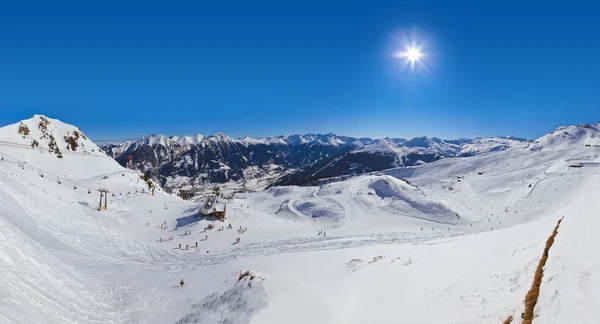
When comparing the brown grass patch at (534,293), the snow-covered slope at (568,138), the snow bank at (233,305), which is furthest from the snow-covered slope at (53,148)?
the snow-covered slope at (568,138)

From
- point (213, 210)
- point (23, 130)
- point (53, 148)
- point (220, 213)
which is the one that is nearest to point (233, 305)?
point (220, 213)

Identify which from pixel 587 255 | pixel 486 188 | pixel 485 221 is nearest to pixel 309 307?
pixel 587 255

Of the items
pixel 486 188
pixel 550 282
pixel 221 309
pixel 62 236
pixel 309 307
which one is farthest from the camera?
pixel 486 188

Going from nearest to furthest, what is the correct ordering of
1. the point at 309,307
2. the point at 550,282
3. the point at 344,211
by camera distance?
the point at 550,282
the point at 309,307
the point at 344,211

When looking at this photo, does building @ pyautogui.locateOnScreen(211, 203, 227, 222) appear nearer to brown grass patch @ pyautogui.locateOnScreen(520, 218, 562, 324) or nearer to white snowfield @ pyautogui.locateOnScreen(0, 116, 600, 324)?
white snowfield @ pyautogui.locateOnScreen(0, 116, 600, 324)

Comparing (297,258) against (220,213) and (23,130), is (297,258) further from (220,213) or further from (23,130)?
(23,130)

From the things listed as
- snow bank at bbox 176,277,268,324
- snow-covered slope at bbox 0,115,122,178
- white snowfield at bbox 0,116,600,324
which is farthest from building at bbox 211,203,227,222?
snow-covered slope at bbox 0,115,122,178

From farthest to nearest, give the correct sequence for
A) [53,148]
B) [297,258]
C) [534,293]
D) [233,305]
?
[53,148] → [297,258] → [233,305] → [534,293]

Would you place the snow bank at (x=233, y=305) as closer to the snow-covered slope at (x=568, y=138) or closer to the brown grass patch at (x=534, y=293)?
the brown grass patch at (x=534, y=293)

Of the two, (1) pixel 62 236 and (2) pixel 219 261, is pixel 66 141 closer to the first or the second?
(1) pixel 62 236
